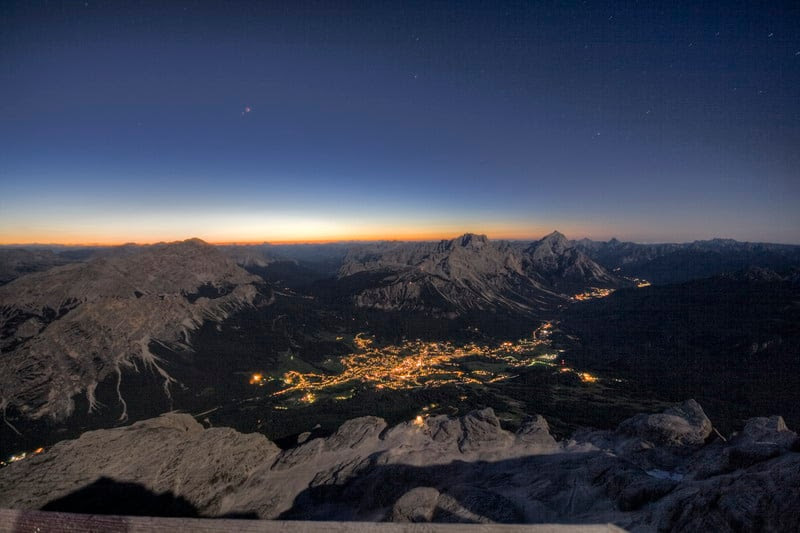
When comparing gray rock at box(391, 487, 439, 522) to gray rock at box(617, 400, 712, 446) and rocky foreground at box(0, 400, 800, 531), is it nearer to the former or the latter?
rocky foreground at box(0, 400, 800, 531)

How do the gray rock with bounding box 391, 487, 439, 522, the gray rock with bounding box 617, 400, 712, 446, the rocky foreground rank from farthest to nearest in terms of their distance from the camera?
1. the gray rock with bounding box 617, 400, 712, 446
2. the gray rock with bounding box 391, 487, 439, 522
3. the rocky foreground

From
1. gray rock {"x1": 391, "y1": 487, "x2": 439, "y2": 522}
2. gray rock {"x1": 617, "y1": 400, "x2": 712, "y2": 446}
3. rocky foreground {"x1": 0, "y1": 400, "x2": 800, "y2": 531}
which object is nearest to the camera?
rocky foreground {"x1": 0, "y1": 400, "x2": 800, "y2": 531}

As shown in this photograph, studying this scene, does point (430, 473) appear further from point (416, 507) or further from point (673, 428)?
point (673, 428)

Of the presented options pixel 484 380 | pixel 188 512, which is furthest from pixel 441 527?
pixel 484 380

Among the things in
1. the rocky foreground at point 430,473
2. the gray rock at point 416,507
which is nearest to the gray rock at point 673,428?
the rocky foreground at point 430,473

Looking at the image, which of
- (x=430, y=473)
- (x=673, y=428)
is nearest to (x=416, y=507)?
(x=430, y=473)

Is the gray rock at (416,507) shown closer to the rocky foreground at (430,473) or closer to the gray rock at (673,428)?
the rocky foreground at (430,473)

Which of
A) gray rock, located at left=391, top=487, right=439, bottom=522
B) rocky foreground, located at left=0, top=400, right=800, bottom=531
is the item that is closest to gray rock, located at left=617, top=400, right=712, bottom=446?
rocky foreground, located at left=0, top=400, right=800, bottom=531

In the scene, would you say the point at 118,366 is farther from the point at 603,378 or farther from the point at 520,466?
the point at 603,378
